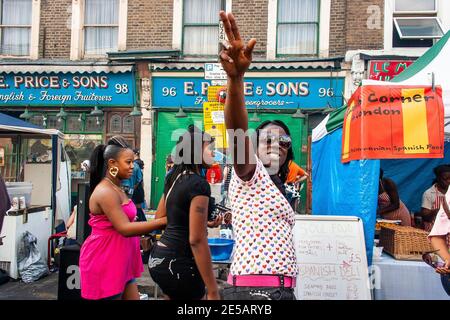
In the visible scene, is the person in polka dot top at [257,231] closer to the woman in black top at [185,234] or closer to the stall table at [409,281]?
the woman in black top at [185,234]

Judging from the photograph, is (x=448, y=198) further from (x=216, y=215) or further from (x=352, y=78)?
(x=352, y=78)

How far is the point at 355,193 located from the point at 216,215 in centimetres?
199

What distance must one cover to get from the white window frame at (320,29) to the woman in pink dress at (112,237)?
9051mm

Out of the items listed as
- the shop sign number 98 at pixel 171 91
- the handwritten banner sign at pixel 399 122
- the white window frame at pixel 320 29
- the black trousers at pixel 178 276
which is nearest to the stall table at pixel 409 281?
the handwritten banner sign at pixel 399 122

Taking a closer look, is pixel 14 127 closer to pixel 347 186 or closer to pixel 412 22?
pixel 347 186

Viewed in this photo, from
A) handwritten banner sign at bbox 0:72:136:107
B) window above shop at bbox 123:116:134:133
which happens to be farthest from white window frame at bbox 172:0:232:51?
window above shop at bbox 123:116:134:133

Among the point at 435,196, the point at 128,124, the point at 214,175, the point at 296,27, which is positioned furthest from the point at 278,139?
the point at 128,124

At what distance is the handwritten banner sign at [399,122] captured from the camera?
4156 mm

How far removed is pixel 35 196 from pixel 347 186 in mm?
6331

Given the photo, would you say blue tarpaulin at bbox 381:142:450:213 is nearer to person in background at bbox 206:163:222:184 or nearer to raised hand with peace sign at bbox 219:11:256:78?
person in background at bbox 206:163:222:184

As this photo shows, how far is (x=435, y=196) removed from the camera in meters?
6.64

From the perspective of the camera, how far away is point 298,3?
39.1ft

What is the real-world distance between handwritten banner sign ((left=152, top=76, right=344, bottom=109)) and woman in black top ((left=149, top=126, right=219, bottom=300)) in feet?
28.2

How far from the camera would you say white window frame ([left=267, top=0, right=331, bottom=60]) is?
1158cm
